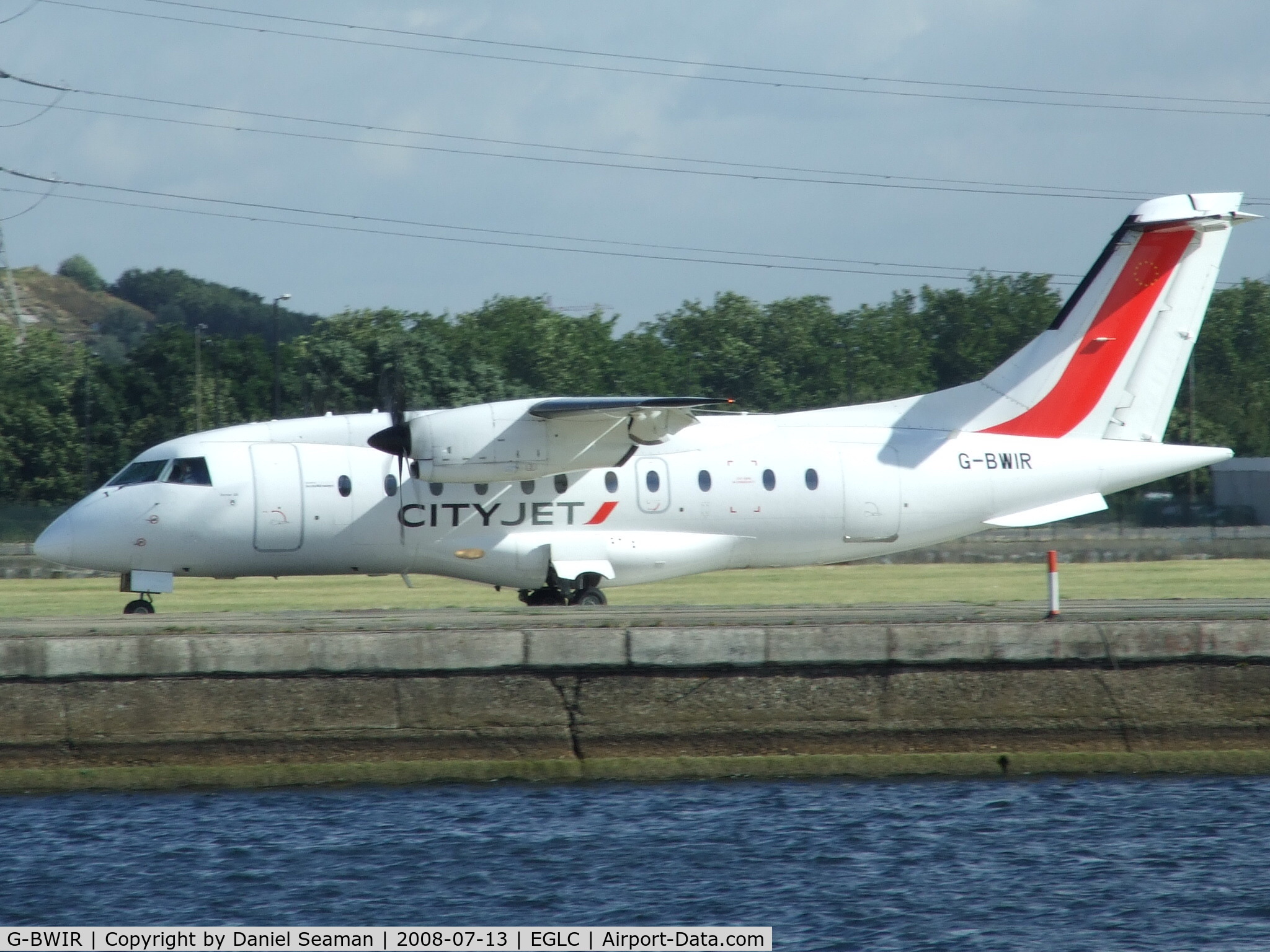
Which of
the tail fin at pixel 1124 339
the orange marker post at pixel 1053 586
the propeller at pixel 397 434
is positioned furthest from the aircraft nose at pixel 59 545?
the tail fin at pixel 1124 339

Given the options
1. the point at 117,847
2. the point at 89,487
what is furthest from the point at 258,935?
the point at 89,487

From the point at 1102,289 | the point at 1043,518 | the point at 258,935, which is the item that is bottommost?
the point at 258,935

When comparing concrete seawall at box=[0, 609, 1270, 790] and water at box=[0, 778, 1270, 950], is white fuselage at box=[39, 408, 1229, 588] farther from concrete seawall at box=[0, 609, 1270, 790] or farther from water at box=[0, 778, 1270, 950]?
water at box=[0, 778, 1270, 950]

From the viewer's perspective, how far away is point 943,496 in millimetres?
24766

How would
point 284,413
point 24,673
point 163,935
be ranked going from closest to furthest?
point 163,935 < point 24,673 < point 284,413

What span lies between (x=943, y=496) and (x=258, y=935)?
15.7 m

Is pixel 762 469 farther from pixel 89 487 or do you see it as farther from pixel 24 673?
pixel 89 487

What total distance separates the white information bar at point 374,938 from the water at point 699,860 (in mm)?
286

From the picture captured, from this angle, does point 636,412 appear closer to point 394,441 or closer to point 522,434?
point 522,434

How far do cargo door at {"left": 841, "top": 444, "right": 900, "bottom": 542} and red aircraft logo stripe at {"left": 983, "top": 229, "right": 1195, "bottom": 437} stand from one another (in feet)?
7.36

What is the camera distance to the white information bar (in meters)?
11.6

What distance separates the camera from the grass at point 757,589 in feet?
86.8

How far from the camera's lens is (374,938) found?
464 inches

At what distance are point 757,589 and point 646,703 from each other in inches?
565
